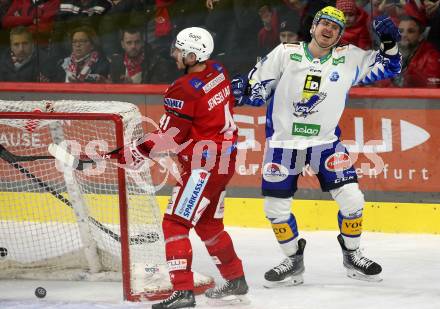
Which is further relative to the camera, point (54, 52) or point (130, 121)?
point (54, 52)

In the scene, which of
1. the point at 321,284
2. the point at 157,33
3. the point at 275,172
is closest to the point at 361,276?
the point at 321,284

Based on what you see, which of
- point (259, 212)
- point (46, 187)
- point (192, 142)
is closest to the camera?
point (192, 142)

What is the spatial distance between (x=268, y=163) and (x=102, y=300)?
1.18 meters

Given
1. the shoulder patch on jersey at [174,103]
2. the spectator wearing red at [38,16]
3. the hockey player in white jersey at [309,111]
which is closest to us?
the shoulder patch on jersey at [174,103]

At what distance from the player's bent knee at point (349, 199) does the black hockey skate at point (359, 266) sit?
0.72 feet

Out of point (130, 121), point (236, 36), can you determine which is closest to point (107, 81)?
point (236, 36)

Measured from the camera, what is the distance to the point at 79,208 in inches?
273

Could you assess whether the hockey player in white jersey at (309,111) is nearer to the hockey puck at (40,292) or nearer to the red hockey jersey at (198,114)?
the red hockey jersey at (198,114)

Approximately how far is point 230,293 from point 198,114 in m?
0.98

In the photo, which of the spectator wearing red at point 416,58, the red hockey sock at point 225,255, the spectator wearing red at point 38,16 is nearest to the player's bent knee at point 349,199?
the red hockey sock at point 225,255

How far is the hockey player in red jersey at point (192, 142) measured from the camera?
6.02m

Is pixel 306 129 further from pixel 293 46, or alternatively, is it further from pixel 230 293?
pixel 230 293

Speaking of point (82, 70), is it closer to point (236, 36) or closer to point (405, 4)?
point (236, 36)

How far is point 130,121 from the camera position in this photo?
668 centimetres
